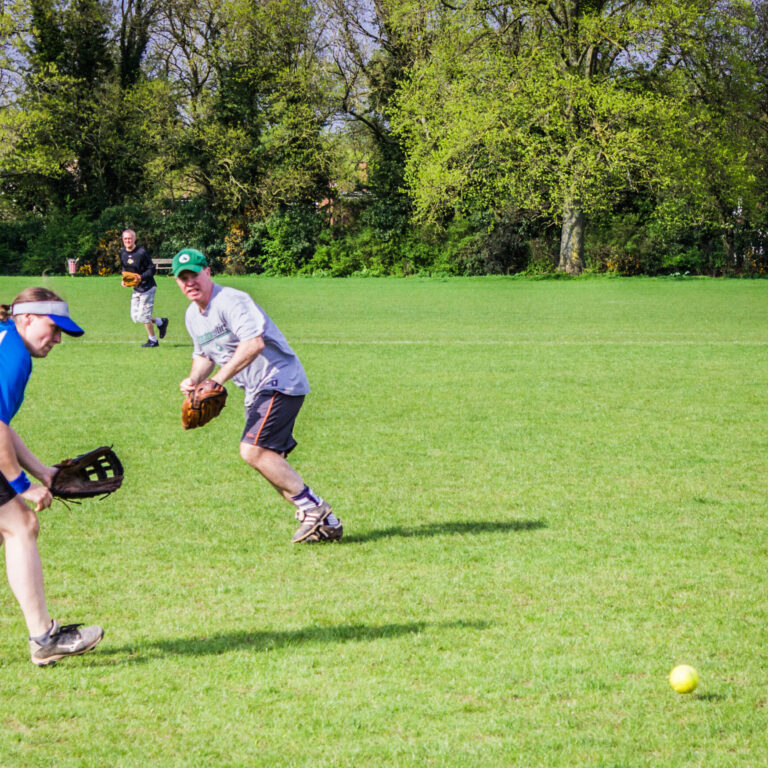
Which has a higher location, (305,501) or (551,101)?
(551,101)

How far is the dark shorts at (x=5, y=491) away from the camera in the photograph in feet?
15.9

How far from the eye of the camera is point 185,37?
5350cm

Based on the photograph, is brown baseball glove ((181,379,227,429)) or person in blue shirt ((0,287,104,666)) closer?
person in blue shirt ((0,287,104,666))

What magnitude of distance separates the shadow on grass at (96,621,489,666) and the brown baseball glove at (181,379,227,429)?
6.28ft

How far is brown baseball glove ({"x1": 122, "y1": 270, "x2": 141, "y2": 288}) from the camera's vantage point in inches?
719

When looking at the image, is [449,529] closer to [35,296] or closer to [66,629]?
[66,629]

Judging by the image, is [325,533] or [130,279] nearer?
[325,533]

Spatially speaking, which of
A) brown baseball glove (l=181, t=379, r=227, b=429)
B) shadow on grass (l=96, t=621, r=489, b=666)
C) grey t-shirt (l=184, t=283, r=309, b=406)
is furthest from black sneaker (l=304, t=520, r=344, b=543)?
shadow on grass (l=96, t=621, r=489, b=666)

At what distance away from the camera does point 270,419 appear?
7.19m

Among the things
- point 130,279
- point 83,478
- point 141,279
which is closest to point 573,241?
point 141,279

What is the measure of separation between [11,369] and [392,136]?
151 ft

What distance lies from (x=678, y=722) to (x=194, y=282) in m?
4.13

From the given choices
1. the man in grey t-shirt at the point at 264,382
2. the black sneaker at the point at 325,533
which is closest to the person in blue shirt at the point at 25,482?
the man in grey t-shirt at the point at 264,382

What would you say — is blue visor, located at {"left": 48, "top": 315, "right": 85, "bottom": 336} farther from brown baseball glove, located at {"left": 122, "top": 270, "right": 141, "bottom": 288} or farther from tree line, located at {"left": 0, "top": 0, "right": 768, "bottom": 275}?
tree line, located at {"left": 0, "top": 0, "right": 768, "bottom": 275}
